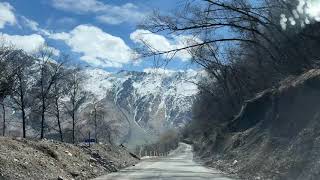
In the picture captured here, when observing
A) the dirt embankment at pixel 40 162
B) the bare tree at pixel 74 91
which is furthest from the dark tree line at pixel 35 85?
the dirt embankment at pixel 40 162

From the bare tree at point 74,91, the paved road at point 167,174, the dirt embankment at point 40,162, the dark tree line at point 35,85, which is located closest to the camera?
the dirt embankment at point 40,162

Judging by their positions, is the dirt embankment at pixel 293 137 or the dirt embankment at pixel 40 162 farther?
the dirt embankment at pixel 40 162

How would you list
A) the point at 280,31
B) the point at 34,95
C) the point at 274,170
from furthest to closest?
the point at 34,95
the point at 280,31
the point at 274,170

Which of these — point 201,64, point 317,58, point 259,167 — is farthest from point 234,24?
point 201,64

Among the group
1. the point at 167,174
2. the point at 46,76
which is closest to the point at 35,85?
the point at 46,76

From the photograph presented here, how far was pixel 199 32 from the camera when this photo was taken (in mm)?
29828

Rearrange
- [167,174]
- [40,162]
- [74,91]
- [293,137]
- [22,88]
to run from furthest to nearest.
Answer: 1. [74,91]
2. [22,88]
3. [167,174]
4. [293,137]
5. [40,162]

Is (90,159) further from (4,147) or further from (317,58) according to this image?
(317,58)

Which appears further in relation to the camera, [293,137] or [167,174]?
[167,174]

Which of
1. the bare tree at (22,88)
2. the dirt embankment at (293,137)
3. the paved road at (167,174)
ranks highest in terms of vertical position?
the bare tree at (22,88)

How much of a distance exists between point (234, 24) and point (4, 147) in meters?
14.4

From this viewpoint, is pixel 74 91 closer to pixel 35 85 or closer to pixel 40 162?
pixel 35 85

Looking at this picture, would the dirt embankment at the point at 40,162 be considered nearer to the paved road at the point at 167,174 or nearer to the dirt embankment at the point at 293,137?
the paved road at the point at 167,174

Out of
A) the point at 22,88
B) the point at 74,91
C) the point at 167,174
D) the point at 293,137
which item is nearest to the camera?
the point at 293,137
